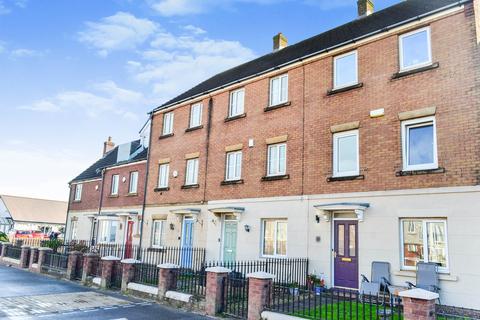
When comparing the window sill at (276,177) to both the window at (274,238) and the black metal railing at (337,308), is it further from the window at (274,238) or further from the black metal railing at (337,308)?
the black metal railing at (337,308)

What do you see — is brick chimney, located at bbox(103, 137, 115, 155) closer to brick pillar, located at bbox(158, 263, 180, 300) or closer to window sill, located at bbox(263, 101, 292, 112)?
window sill, located at bbox(263, 101, 292, 112)

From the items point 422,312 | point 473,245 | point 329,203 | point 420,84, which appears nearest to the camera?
point 422,312

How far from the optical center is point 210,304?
9.45 metres

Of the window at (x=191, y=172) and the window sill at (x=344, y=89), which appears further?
the window at (x=191, y=172)

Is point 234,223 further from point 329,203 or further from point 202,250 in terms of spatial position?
point 329,203

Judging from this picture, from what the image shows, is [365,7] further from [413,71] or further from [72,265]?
[72,265]

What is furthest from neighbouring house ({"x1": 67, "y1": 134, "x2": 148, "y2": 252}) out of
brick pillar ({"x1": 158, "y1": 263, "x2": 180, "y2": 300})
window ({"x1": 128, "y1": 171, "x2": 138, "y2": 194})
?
brick pillar ({"x1": 158, "y1": 263, "x2": 180, "y2": 300})

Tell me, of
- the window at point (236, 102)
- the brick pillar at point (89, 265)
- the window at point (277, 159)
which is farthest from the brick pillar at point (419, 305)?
the brick pillar at point (89, 265)

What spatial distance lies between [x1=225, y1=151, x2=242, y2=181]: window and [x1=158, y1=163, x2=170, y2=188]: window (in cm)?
472

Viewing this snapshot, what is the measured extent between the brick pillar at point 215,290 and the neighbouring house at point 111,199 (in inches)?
487

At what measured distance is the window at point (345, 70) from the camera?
1285 cm

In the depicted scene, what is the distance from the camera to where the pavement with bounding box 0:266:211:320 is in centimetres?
920

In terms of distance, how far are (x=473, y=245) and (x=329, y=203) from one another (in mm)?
4196

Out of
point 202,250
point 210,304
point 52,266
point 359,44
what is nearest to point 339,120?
point 359,44
